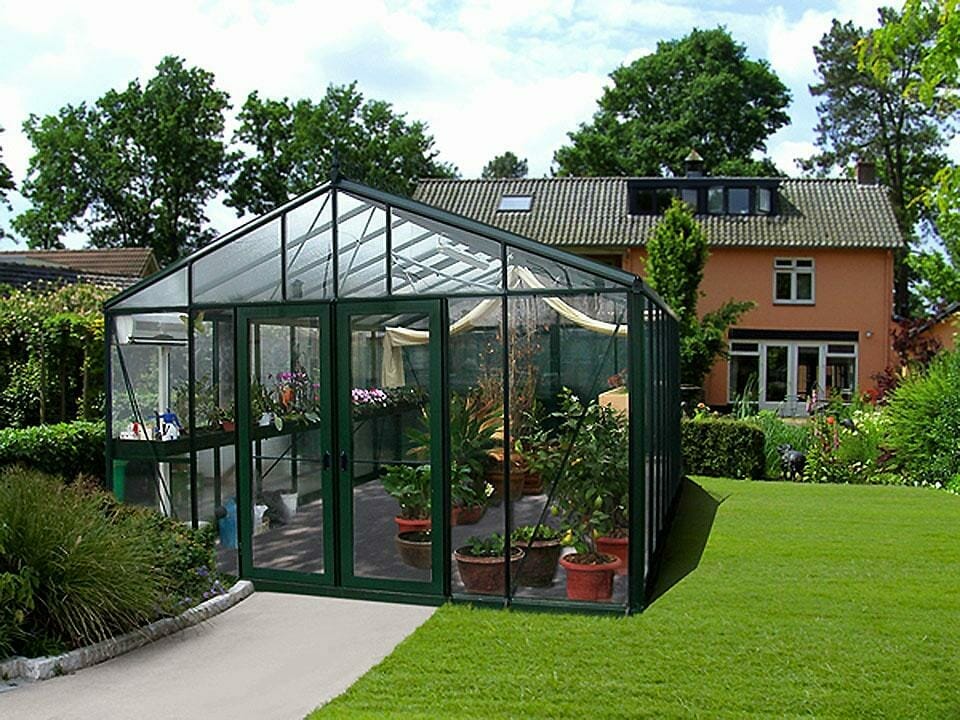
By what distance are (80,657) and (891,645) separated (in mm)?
4922

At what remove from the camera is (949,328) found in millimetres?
24875

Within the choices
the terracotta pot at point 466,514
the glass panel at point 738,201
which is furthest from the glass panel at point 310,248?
the glass panel at point 738,201

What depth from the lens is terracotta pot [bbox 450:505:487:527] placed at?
736 centimetres

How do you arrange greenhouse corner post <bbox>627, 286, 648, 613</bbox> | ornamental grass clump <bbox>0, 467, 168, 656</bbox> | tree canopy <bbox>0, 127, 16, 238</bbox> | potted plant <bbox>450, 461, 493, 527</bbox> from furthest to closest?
tree canopy <bbox>0, 127, 16, 238</bbox>
potted plant <bbox>450, 461, 493, 527</bbox>
greenhouse corner post <bbox>627, 286, 648, 613</bbox>
ornamental grass clump <bbox>0, 467, 168, 656</bbox>

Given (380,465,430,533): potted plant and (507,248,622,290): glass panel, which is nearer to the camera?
(507,248,622,290): glass panel

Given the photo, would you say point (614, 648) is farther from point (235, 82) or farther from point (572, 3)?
point (235, 82)

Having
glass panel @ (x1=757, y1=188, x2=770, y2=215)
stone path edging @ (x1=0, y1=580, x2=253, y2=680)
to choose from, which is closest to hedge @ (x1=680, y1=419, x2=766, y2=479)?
stone path edging @ (x1=0, y1=580, x2=253, y2=680)

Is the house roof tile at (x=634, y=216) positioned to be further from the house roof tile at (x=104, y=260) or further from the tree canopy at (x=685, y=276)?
the house roof tile at (x=104, y=260)

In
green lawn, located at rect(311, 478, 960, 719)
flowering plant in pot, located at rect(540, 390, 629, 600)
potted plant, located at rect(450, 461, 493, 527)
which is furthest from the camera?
potted plant, located at rect(450, 461, 493, 527)

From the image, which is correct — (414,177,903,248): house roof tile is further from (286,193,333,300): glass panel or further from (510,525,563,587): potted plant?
(510,525,563,587): potted plant

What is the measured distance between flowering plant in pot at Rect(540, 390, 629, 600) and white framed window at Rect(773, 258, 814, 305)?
812 inches

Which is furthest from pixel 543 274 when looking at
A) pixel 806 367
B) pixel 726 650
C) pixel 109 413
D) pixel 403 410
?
pixel 806 367

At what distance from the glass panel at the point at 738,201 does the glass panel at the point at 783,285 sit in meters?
2.11

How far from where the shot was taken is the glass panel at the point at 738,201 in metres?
27.6
